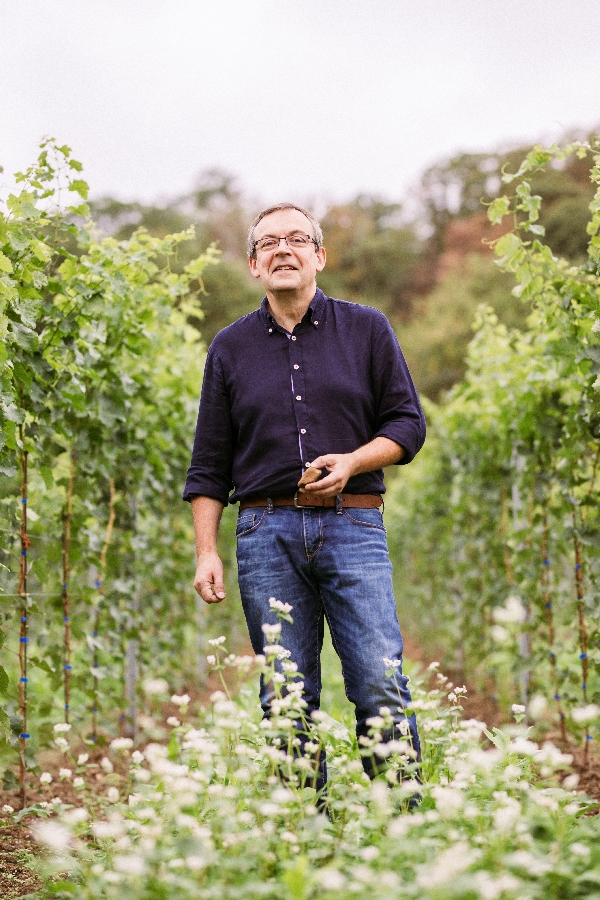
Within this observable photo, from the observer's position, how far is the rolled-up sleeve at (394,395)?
2.73m

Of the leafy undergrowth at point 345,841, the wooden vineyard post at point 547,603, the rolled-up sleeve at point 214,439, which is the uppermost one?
the rolled-up sleeve at point 214,439

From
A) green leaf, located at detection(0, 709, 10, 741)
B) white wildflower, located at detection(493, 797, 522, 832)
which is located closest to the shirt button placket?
white wildflower, located at detection(493, 797, 522, 832)

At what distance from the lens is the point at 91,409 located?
4.23m

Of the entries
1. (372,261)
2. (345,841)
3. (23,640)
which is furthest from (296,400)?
(372,261)

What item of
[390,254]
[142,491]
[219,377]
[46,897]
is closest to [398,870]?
[46,897]

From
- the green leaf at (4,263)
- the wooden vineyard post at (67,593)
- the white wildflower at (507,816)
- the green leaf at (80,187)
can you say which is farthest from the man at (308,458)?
the wooden vineyard post at (67,593)

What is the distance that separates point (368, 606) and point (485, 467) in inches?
157

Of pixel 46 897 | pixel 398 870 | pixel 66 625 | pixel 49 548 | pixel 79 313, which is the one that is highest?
pixel 79 313

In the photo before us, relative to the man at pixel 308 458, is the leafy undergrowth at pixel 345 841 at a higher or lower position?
lower

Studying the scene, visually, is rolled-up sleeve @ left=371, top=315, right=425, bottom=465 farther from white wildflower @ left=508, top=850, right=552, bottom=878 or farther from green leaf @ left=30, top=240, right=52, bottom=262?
white wildflower @ left=508, top=850, right=552, bottom=878

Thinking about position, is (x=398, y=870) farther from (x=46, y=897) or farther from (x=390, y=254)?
(x=390, y=254)

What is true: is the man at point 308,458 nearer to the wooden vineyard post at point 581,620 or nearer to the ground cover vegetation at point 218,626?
the ground cover vegetation at point 218,626

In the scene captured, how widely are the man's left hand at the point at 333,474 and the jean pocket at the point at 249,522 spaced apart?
21cm

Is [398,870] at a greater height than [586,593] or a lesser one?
lesser
